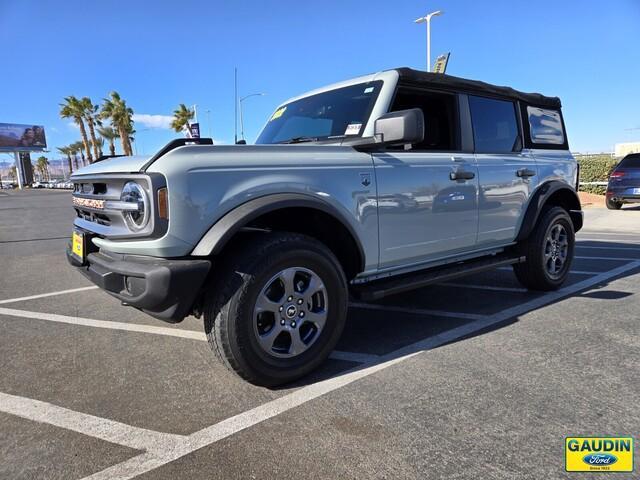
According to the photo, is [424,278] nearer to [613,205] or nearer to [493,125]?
[493,125]

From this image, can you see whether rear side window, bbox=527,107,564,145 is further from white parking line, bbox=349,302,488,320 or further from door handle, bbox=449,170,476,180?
white parking line, bbox=349,302,488,320

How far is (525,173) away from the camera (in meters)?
4.28

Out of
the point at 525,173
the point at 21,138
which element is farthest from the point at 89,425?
the point at 21,138

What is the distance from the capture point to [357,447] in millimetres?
2049

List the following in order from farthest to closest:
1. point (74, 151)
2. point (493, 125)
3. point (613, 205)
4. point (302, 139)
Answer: point (74, 151) → point (613, 205) → point (493, 125) → point (302, 139)

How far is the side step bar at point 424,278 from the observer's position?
3.07 meters

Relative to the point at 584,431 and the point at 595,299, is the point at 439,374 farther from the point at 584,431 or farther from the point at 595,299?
the point at 595,299

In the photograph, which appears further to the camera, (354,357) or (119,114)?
(119,114)

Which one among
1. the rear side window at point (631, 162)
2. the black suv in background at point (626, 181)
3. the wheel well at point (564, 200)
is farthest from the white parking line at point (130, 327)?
the rear side window at point (631, 162)

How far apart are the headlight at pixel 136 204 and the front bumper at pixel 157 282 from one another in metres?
0.19

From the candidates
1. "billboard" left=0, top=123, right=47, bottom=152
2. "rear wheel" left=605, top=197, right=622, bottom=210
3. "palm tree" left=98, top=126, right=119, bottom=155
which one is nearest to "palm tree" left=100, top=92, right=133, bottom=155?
"palm tree" left=98, top=126, right=119, bottom=155

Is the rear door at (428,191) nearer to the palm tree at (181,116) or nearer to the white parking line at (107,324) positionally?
the white parking line at (107,324)

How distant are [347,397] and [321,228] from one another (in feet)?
3.64

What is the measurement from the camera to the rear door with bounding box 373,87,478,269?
314cm
